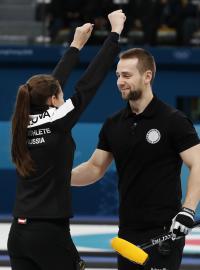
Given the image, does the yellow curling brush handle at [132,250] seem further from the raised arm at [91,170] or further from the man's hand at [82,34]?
the man's hand at [82,34]

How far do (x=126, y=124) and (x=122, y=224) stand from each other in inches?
21.9

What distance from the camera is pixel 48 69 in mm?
16672

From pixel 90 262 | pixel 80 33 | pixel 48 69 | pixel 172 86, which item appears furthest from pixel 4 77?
pixel 80 33

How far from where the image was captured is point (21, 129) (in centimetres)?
410

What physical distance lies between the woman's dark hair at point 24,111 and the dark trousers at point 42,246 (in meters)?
0.27

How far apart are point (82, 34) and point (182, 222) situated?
4.03 ft

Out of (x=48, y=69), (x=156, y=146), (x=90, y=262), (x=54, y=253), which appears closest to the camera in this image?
(x=54, y=253)

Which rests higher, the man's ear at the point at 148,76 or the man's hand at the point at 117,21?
the man's hand at the point at 117,21

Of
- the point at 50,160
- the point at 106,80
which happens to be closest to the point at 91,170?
the point at 50,160

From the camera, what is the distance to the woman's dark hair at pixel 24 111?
4.07 metres

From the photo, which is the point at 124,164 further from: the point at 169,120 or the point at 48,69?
the point at 48,69

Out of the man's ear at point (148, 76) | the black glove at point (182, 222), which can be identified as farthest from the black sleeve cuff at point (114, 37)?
the black glove at point (182, 222)

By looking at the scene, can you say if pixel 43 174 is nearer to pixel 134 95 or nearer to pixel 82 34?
pixel 134 95

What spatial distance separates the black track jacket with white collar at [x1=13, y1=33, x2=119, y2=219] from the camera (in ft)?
13.3
